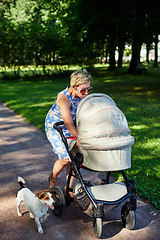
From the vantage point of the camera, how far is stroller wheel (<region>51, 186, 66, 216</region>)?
2981 mm

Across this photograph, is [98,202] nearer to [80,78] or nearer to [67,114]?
[67,114]

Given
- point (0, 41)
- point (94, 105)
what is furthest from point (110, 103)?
point (0, 41)

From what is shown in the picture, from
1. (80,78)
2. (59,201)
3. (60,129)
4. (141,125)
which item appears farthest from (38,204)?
(141,125)

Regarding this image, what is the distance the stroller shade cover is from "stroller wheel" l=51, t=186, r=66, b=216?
0.60m

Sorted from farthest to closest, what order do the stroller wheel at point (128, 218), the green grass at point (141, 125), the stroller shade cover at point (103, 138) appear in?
the green grass at point (141, 125) < the stroller wheel at point (128, 218) < the stroller shade cover at point (103, 138)

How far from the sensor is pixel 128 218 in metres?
2.82

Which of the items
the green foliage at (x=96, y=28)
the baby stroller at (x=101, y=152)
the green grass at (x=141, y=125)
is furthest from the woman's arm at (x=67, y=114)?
the green foliage at (x=96, y=28)

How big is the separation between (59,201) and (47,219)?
0.95ft

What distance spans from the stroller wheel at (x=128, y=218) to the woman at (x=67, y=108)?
0.86 m

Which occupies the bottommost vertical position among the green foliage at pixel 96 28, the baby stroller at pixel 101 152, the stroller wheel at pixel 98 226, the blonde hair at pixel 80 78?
the stroller wheel at pixel 98 226

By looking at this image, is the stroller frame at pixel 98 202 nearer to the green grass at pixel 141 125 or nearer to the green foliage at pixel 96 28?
the green grass at pixel 141 125

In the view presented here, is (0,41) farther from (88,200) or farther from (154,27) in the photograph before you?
(88,200)

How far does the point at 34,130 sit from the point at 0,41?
14362 millimetres

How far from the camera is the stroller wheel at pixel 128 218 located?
2.75 metres
